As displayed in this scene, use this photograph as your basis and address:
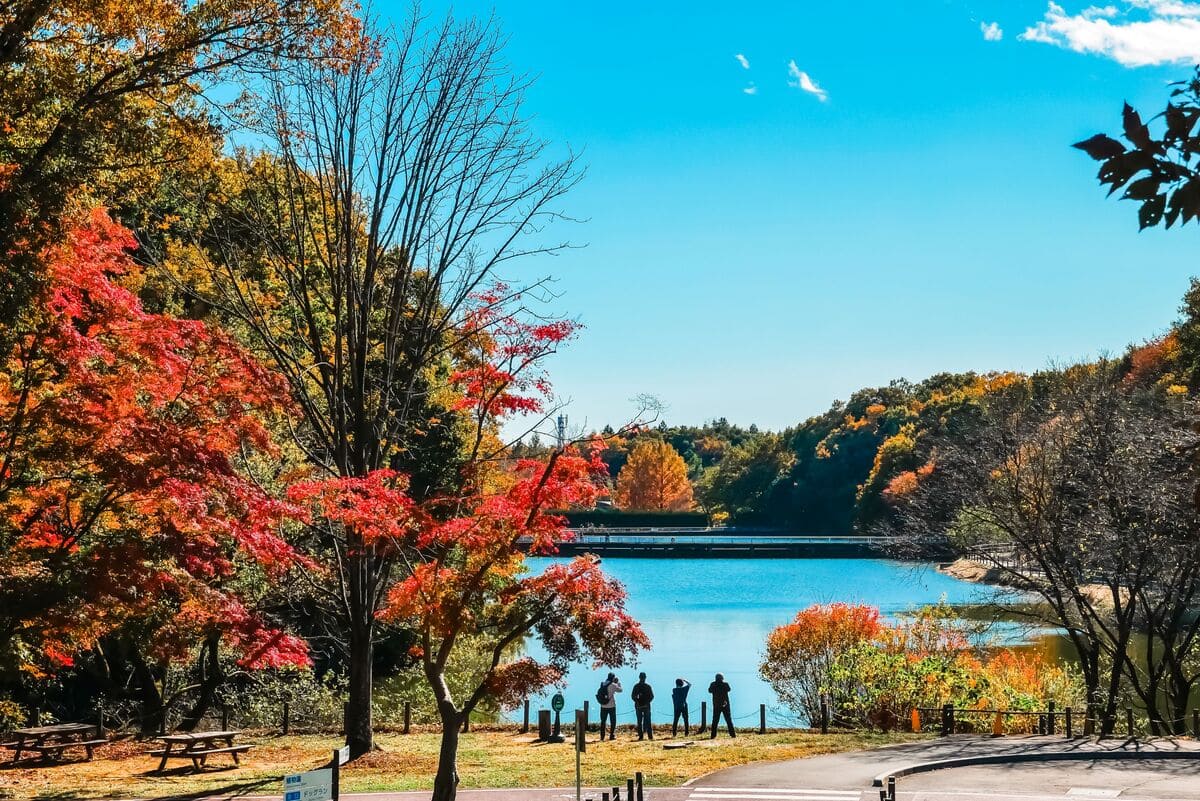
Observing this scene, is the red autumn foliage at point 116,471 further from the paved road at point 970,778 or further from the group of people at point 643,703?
the paved road at point 970,778

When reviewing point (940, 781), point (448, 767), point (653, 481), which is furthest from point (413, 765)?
point (653, 481)

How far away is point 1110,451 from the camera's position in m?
25.3

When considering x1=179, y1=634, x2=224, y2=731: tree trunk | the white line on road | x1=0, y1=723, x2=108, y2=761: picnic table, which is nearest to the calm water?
x1=179, y1=634, x2=224, y2=731: tree trunk

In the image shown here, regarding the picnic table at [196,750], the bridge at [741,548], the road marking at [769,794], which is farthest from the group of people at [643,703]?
the bridge at [741,548]

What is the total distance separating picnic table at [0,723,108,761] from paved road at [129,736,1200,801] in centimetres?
475

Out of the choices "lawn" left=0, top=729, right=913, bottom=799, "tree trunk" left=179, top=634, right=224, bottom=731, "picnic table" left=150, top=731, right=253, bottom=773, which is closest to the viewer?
"lawn" left=0, top=729, right=913, bottom=799

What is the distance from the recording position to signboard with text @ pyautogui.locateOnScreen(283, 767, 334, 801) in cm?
955

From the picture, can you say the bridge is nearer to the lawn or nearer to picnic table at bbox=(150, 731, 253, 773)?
the lawn

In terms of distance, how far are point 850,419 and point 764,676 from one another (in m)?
92.2

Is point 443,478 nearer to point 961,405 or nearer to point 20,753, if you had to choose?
point 20,753

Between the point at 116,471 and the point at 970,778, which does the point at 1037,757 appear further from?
the point at 116,471

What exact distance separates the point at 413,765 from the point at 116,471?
7.03 metres

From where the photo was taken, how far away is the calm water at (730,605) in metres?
34.8

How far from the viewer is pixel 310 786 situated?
9.77 metres
